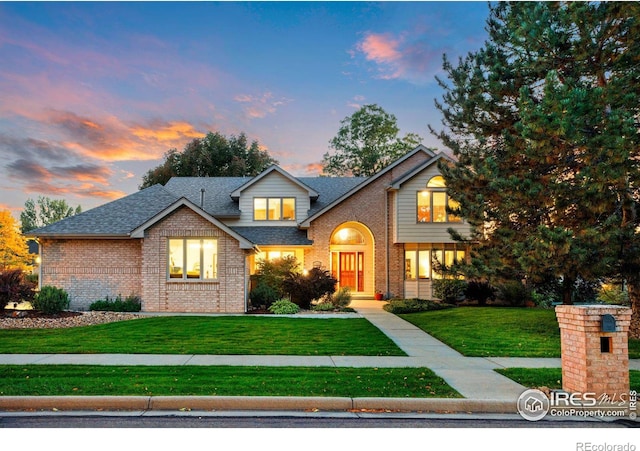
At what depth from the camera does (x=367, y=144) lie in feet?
153

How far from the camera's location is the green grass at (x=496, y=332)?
34.4 feet

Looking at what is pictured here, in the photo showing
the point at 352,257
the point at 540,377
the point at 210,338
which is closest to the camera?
the point at 540,377

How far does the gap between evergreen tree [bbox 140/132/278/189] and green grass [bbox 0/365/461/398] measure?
1666 inches

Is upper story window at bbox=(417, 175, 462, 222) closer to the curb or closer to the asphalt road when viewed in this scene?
the curb

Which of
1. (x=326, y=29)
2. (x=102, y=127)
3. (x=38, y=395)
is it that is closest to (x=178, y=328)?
(x=38, y=395)

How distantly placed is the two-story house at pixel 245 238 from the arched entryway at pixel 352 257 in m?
0.06

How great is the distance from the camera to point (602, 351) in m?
6.52

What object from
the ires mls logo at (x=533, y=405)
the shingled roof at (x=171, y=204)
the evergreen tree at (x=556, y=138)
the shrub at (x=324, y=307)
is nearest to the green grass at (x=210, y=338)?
the ires mls logo at (x=533, y=405)

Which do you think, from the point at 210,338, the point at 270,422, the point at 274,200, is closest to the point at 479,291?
the point at 274,200

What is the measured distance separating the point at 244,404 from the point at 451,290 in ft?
58.3

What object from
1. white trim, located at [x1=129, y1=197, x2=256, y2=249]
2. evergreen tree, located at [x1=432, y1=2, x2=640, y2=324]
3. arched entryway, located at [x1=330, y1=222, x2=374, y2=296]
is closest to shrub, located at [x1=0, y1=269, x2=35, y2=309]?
white trim, located at [x1=129, y1=197, x2=256, y2=249]

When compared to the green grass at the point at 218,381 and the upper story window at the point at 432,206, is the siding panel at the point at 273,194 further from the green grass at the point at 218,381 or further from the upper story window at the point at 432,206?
the green grass at the point at 218,381

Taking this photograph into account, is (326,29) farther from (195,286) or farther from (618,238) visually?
(618,238)

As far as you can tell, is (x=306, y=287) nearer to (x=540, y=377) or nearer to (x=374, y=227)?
(x=374, y=227)
